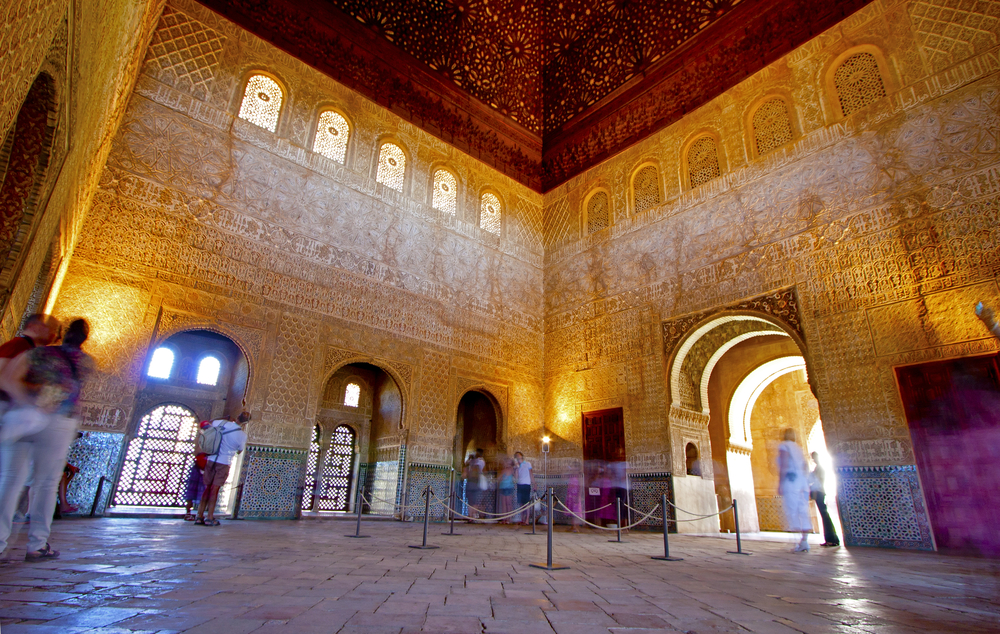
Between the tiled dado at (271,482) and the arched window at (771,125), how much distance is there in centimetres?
947

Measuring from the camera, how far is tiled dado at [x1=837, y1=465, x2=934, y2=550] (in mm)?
6320

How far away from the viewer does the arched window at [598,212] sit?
11422mm

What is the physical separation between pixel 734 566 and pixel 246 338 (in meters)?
7.10

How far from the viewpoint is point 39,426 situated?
2.69 meters

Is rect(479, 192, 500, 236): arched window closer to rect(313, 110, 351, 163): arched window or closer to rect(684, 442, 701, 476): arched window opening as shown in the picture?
rect(313, 110, 351, 163): arched window

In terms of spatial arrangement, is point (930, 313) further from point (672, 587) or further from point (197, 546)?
point (197, 546)

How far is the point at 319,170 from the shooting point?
9281 millimetres

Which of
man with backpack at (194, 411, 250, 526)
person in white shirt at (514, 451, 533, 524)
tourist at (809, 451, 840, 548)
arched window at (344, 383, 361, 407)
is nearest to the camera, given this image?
man with backpack at (194, 411, 250, 526)

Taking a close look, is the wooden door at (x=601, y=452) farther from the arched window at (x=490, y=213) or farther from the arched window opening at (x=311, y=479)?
the arched window opening at (x=311, y=479)

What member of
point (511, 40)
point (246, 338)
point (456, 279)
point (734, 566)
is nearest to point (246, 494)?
point (246, 338)

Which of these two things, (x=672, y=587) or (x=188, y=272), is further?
(x=188, y=272)

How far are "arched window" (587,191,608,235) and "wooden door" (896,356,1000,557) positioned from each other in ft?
21.0

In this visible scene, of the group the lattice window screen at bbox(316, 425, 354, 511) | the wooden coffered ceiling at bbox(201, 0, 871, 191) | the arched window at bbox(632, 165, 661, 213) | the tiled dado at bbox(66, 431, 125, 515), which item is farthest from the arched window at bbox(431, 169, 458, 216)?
the tiled dado at bbox(66, 431, 125, 515)

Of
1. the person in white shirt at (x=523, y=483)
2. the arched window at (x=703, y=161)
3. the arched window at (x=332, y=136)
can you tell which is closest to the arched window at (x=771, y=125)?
the arched window at (x=703, y=161)
